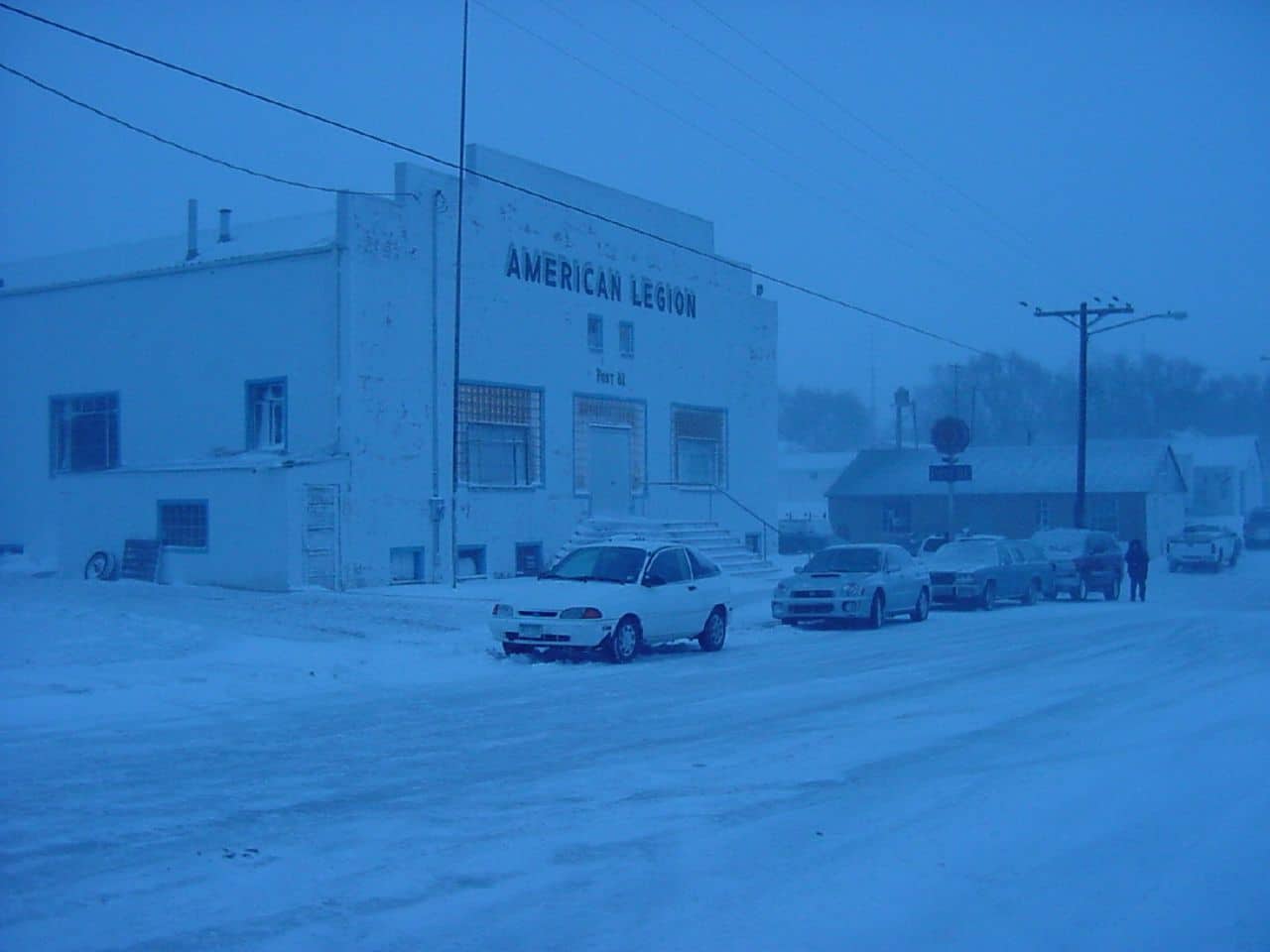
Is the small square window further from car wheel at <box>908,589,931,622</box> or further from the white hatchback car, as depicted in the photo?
the white hatchback car

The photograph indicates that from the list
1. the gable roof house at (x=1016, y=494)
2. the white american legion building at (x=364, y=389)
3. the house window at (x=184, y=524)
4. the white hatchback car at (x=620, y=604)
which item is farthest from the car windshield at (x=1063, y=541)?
the gable roof house at (x=1016, y=494)

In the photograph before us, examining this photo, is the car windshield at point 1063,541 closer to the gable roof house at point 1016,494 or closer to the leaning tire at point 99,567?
the leaning tire at point 99,567

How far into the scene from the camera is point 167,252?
3594 cm

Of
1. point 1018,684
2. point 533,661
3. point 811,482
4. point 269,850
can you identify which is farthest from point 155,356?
point 811,482

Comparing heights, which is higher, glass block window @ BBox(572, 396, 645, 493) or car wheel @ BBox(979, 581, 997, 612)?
glass block window @ BBox(572, 396, 645, 493)

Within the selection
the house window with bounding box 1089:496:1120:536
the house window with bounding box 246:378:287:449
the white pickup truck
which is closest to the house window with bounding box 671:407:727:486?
the house window with bounding box 246:378:287:449

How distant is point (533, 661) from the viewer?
1942 cm

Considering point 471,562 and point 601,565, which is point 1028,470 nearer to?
point 471,562

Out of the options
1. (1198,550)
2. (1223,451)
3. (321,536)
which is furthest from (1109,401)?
(321,536)

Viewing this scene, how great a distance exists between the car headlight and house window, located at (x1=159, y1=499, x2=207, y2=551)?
1331 centimetres

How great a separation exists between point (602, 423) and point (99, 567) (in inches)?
512

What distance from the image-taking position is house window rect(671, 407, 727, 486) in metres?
40.5

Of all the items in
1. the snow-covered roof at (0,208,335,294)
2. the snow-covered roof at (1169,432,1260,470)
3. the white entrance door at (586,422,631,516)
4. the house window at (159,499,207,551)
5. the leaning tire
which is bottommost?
the leaning tire

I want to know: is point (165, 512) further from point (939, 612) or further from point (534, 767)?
point (534, 767)
